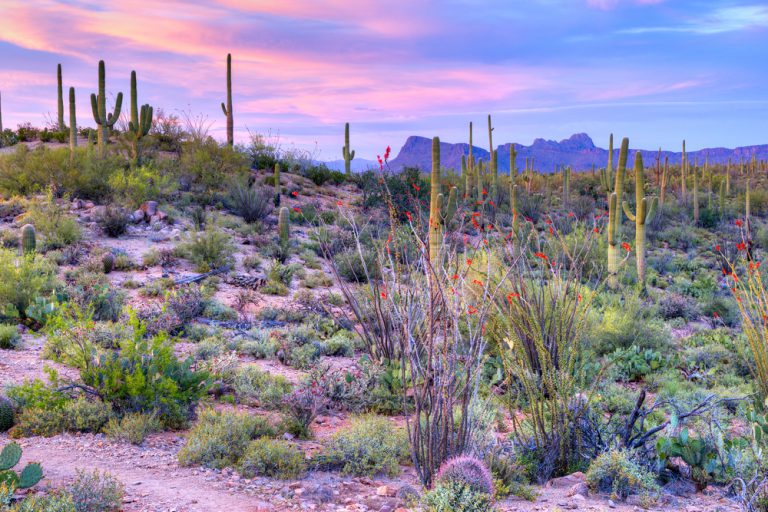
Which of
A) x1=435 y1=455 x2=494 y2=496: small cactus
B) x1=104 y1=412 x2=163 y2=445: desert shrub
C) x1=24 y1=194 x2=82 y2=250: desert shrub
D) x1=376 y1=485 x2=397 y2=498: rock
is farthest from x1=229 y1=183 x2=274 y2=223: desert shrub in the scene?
x1=435 y1=455 x2=494 y2=496: small cactus

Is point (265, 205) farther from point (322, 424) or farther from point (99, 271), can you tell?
point (322, 424)

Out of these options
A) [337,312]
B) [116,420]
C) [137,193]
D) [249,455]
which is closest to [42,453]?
[116,420]

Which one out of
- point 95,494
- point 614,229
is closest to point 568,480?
point 95,494

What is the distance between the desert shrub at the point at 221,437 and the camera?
4.75m

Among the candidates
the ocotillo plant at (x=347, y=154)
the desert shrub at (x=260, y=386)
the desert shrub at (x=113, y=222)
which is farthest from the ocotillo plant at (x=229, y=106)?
the desert shrub at (x=260, y=386)

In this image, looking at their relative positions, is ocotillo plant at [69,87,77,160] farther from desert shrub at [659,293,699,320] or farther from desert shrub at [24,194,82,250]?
desert shrub at [659,293,699,320]

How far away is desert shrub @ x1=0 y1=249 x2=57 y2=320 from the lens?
877cm

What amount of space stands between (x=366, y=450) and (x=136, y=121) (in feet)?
69.0

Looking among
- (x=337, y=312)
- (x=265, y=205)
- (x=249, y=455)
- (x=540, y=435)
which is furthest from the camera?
(x=265, y=205)

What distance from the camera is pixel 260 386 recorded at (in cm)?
662

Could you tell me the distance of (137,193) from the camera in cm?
1664

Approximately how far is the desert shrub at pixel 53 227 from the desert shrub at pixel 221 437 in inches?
363

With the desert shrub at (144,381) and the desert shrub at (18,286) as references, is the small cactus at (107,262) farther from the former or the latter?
the desert shrub at (144,381)

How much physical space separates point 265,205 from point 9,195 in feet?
22.1
